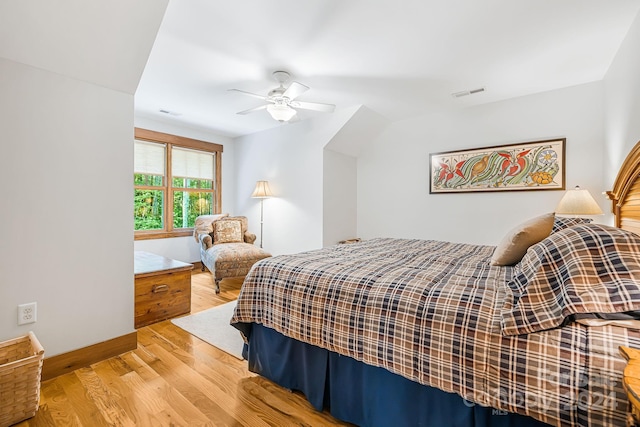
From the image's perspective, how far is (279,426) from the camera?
146 centimetres

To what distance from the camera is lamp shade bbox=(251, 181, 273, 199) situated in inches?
189

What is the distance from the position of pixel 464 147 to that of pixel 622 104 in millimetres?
1586

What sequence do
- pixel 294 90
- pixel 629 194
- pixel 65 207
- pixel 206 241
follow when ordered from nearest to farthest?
pixel 65 207
pixel 629 194
pixel 294 90
pixel 206 241

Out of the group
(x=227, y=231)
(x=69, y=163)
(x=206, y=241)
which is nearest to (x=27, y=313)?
(x=69, y=163)

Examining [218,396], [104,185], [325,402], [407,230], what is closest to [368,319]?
[325,402]

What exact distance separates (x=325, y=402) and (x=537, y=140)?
3627mm

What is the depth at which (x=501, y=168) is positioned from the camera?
357cm

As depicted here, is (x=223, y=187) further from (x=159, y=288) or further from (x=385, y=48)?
(x=385, y=48)

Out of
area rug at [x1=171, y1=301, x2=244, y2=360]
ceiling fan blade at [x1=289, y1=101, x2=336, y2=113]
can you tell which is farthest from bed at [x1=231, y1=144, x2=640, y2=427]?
ceiling fan blade at [x1=289, y1=101, x2=336, y2=113]

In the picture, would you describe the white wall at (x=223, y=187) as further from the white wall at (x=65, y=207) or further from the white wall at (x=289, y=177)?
the white wall at (x=65, y=207)

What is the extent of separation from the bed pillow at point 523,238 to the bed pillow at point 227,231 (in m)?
3.74

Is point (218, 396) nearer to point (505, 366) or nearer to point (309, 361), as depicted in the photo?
point (309, 361)

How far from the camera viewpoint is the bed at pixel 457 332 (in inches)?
35.5

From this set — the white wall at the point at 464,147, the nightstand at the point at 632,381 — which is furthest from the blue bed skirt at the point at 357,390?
the white wall at the point at 464,147
